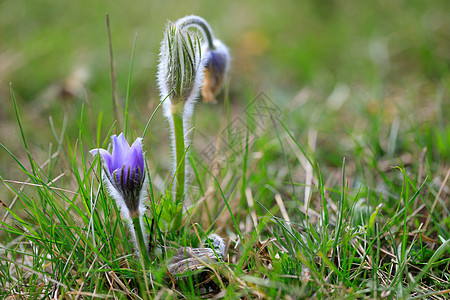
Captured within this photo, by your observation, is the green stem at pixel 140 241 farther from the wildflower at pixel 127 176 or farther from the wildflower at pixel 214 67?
the wildflower at pixel 214 67

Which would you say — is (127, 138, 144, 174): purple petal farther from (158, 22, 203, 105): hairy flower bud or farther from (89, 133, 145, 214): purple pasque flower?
(158, 22, 203, 105): hairy flower bud

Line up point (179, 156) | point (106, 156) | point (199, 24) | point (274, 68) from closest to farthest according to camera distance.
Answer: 1. point (106, 156)
2. point (179, 156)
3. point (199, 24)
4. point (274, 68)

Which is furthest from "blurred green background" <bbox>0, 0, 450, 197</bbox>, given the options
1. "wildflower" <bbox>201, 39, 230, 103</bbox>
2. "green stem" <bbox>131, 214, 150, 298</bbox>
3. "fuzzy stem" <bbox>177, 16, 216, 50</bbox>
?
"green stem" <bbox>131, 214, 150, 298</bbox>

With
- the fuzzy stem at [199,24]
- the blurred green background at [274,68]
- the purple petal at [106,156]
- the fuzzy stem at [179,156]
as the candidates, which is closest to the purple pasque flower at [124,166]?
the purple petal at [106,156]

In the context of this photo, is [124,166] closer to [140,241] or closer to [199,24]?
[140,241]

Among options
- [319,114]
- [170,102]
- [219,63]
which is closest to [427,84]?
[319,114]


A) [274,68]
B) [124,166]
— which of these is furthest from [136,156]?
[274,68]
